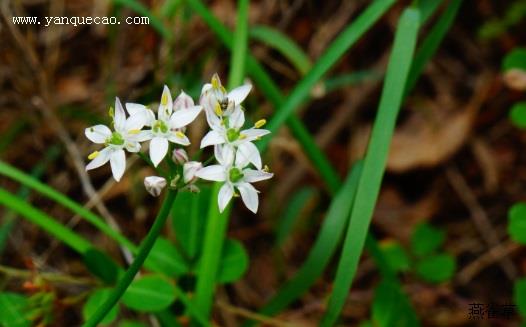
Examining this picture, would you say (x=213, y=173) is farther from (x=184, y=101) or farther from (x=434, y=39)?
(x=434, y=39)

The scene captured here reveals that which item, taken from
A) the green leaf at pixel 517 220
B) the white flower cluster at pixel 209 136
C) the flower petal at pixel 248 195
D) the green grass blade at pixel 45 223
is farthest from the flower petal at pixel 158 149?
the green leaf at pixel 517 220

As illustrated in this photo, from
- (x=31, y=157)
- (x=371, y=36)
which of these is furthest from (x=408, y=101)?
(x=31, y=157)

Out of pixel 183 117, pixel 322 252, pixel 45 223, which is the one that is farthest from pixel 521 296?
pixel 45 223

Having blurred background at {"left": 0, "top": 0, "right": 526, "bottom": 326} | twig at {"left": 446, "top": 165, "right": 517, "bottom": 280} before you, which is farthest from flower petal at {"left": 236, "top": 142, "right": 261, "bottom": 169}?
twig at {"left": 446, "top": 165, "right": 517, "bottom": 280}

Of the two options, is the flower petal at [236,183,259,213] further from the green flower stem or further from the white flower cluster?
the green flower stem

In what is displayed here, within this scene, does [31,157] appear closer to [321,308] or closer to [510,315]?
[321,308]
